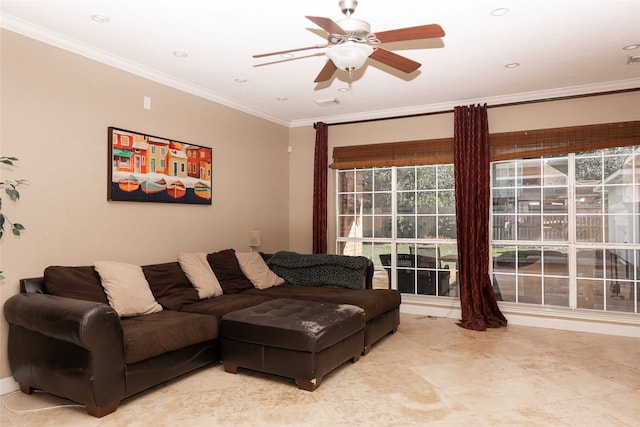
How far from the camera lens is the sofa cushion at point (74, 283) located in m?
3.24

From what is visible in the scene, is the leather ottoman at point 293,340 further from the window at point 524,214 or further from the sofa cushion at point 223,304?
the window at point 524,214

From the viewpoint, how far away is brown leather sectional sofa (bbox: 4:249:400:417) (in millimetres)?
2697

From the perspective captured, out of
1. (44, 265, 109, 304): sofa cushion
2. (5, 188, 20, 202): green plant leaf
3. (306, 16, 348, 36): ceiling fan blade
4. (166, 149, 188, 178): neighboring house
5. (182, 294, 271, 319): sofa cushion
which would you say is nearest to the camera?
(306, 16, 348, 36): ceiling fan blade

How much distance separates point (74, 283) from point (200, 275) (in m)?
1.21

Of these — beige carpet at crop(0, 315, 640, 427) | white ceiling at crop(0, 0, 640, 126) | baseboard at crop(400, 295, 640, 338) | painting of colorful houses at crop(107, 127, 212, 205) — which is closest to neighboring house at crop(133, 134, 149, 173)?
painting of colorful houses at crop(107, 127, 212, 205)

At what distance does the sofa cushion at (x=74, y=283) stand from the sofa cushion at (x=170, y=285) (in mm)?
533

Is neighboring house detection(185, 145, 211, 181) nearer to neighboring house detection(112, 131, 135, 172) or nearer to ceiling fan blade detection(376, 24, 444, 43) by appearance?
neighboring house detection(112, 131, 135, 172)

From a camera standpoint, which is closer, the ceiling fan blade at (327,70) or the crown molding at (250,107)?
the ceiling fan blade at (327,70)

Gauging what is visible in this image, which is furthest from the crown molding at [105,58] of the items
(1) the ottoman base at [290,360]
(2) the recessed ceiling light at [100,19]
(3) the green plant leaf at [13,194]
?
(1) the ottoman base at [290,360]

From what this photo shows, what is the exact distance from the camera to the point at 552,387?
3279 millimetres

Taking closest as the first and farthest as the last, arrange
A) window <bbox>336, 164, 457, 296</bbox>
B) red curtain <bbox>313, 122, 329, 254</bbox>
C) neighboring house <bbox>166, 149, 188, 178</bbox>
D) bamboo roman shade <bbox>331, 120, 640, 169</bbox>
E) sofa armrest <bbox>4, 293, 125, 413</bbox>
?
sofa armrest <bbox>4, 293, 125, 413</bbox> < neighboring house <bbox>166, 149, 188, 178</bbox> < bamboo roman shade <bbox>331, 120, 640, 169</bbox> < window <bbox>336, 164, 457, 296</bbox> < red curtain <bbox>313, 122, 329, 254</bbox>

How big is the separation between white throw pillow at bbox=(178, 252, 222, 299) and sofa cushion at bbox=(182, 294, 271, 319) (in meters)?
0.09

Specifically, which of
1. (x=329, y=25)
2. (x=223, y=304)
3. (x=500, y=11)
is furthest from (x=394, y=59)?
(x=223, y=304)

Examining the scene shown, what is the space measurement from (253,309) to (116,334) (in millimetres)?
1225
